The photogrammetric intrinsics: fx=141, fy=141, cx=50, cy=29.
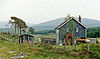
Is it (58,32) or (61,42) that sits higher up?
(58,32)

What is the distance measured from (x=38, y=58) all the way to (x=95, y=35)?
4421cm

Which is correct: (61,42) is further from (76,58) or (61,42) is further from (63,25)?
(76,58)

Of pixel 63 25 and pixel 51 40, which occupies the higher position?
pixel 63 25

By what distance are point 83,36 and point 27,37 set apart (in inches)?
547

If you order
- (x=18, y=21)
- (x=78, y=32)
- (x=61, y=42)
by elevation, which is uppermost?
(x=18, y=21)

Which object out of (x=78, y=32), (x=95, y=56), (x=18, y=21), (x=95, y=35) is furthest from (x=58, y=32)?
(x=18, y=21)

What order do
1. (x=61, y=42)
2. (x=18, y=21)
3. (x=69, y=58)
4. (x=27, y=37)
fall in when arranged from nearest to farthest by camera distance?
(x=69, y=58), (x=61, y=42), (x=27, y=37), (x=18, y=21)

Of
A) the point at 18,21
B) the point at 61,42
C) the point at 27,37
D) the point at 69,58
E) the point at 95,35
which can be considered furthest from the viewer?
the point at 18,21

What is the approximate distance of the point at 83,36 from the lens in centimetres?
3422

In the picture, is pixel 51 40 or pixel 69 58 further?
pixel 51 40

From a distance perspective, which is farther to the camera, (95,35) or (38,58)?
(95,35)

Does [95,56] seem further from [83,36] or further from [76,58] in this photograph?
[83,36]

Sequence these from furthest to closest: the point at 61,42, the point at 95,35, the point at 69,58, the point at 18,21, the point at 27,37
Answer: the point at 18,21 → the point at 95,35 → the point at 27,37 → the point at 61,42 → the point at 69,58

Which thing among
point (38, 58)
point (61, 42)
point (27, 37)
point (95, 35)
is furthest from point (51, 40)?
point (95, 35)
